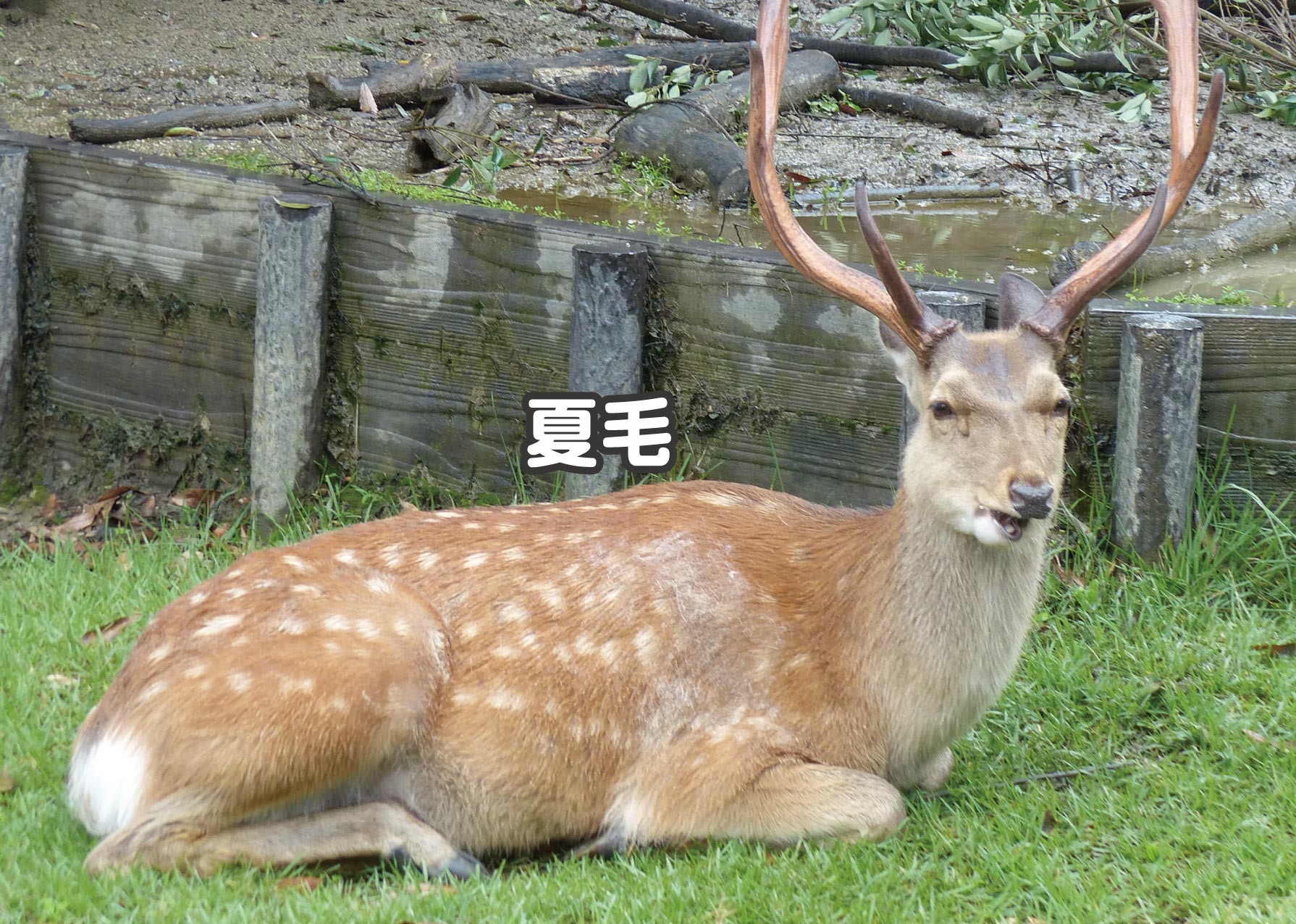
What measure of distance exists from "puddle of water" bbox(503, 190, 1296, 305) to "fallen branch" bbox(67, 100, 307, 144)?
1.63m

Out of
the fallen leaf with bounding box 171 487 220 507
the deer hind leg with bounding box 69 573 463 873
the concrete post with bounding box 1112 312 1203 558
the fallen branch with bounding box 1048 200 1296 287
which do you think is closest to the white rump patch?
the deer hind leg with bounding box 69 573 463 873

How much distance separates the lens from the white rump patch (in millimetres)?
4035

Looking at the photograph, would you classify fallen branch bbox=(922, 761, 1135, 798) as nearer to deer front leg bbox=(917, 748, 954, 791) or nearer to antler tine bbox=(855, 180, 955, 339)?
deer front leg bbox=(917, 748, 954, 791)

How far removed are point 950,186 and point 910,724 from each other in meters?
5.47

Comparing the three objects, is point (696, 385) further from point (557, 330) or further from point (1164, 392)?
point (1164, 392)

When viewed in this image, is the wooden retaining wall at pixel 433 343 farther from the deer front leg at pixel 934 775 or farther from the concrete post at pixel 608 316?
the deer front leg at pixel 934 775

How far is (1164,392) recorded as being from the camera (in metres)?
5.10

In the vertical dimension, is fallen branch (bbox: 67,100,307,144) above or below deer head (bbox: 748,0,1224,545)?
above

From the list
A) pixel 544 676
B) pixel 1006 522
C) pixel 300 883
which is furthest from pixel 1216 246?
pixel 300 883

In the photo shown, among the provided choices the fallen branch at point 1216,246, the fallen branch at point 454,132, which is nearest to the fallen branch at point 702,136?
the fallen branch at point 454,132

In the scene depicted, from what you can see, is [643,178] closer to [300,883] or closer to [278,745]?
[278,745]

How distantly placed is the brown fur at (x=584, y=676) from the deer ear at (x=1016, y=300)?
407 mm

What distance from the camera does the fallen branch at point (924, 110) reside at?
9.84 metres

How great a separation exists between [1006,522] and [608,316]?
83.6 inches
